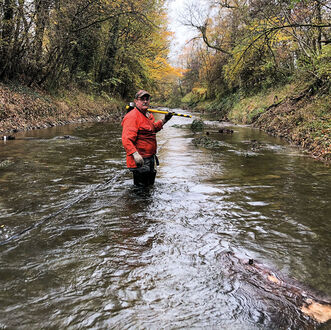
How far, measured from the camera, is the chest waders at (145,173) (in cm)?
498

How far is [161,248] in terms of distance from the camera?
315 centimetres

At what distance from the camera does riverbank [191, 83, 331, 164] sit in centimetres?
884

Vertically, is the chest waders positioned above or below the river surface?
above

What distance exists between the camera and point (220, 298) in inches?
93.0

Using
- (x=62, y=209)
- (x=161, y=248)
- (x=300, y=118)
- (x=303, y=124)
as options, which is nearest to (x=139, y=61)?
(x=300, y=118)

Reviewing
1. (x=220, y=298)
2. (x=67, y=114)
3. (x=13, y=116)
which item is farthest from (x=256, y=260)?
(x=67, y=114)

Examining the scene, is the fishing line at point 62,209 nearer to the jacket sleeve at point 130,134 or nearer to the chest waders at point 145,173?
the chest waders at point 145,173

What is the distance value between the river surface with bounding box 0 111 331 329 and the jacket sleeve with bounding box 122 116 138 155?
89cm

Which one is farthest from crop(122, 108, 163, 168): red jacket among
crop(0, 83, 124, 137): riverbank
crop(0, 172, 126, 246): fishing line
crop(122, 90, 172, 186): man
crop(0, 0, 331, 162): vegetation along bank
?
crop(0, 83, 124, 137): riverbank

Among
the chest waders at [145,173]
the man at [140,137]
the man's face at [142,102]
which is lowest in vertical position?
the chest waders at [145,173]

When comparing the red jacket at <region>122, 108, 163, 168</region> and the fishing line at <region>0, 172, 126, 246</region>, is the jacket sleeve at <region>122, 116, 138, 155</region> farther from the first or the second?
the fishing line at <region>0, 172, 126, 246</region>

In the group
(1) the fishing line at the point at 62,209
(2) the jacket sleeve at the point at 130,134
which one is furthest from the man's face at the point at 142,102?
(1) the fishing line at the point at 62,209

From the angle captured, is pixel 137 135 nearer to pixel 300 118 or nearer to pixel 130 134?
pixel 130 134

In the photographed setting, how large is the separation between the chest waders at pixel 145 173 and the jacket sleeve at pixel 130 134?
0.46 m
